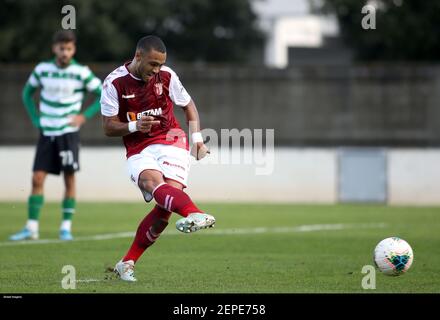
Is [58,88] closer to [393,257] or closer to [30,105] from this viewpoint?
[30,105]

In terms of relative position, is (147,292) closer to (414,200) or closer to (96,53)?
(414,200)

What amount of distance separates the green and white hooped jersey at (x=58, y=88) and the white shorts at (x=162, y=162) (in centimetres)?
439

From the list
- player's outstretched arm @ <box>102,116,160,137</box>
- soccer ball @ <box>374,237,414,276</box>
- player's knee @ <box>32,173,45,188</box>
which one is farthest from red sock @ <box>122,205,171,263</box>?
player's knee @ <box>32,173,45,188</box>

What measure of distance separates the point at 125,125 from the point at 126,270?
1266mm

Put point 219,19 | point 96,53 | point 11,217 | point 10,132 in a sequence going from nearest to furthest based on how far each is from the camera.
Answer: point 11,217 < point 10,132 < point 96,53 < point 219,19

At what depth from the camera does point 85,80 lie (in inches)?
518

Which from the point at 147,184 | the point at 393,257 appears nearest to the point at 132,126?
the point at 147,184

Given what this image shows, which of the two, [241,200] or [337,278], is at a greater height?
[337,278]

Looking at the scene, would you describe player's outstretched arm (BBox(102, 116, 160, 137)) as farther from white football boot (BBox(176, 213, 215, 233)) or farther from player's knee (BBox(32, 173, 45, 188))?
player's knee (BBox(32, 173, 45, 188))

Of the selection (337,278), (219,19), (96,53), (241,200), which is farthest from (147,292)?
(219,19)

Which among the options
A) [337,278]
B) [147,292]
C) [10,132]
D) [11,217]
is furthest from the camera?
[10,132]

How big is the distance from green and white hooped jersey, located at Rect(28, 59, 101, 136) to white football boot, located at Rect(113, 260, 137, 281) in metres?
4.47

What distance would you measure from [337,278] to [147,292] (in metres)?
1.98

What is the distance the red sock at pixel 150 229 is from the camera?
9.00 m
